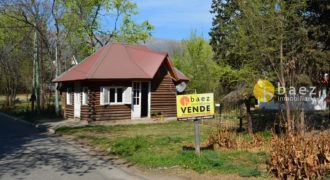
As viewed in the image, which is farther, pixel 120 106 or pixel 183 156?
pixel 120 106

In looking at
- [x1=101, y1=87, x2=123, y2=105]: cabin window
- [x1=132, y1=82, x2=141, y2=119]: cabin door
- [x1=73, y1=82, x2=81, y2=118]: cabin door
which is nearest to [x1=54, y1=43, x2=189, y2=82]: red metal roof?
[x1=73, y1=82, x2=81, y2=118]: cabin door

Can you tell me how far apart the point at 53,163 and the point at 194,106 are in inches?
177

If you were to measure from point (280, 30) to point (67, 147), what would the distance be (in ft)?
29.9

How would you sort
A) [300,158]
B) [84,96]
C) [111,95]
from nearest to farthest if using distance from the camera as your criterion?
[300,158]
[84,96]
[111,95]

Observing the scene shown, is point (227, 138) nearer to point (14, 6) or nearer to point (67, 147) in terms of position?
point (67, 147)

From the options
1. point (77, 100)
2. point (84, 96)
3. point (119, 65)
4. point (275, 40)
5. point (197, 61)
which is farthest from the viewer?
point (197, 61)

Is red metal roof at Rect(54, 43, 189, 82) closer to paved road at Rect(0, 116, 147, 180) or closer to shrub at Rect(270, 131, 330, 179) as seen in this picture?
paved road at Rect(0, 116, 147, 180)

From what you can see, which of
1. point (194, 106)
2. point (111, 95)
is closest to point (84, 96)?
point (111, 95)

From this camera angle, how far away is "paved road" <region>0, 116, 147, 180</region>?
767 centimetres

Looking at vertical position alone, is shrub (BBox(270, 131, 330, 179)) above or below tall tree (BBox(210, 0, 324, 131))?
below

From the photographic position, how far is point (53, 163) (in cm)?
896

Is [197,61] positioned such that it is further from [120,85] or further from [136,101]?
[120,85]

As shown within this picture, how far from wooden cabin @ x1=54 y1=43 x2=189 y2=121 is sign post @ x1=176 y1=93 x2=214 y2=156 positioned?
38.3 ft

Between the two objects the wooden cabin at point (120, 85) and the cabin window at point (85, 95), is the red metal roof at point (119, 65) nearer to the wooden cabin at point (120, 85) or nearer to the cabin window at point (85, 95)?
the wooden cabin at point (120, 85)
